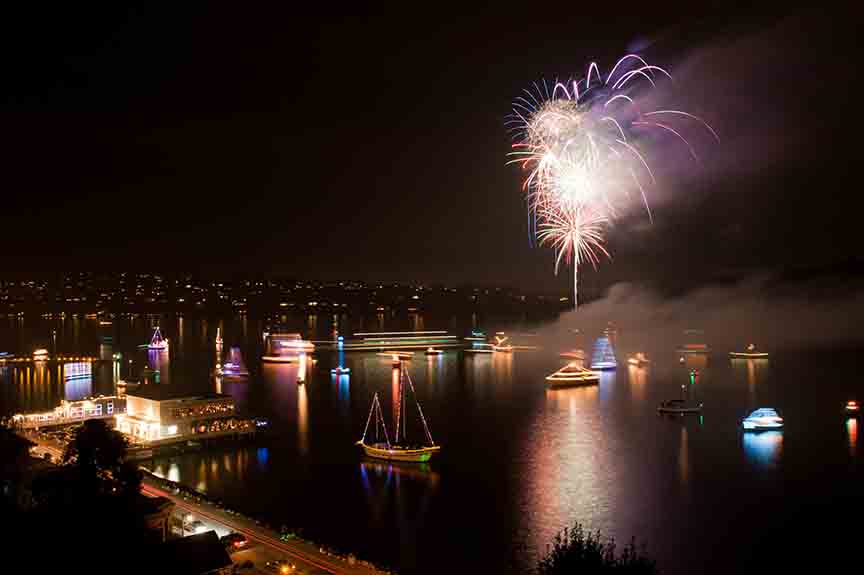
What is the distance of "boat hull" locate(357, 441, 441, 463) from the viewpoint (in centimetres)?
1269

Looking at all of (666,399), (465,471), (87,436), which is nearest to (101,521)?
(87,436)

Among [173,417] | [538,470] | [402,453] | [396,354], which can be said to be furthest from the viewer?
[396,354]

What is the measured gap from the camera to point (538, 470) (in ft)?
40.4

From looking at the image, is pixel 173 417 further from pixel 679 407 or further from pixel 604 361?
pixel 604 361

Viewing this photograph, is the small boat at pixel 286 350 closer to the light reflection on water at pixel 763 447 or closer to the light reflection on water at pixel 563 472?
the light reflection on water at pixel 563 472

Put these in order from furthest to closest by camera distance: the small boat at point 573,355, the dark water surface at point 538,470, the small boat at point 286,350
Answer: the small boat at point 573,355, the small boat at point 286,350, the dark water surface at point 538,470

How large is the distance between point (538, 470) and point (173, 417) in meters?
6.68

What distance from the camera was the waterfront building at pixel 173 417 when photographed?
13125 mm

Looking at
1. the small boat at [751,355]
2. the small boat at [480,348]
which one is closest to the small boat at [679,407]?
the small boat at [751,355]

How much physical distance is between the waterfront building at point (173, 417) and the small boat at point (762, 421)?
1070 centimetres

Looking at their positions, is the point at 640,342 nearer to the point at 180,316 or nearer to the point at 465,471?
the point at 465,471

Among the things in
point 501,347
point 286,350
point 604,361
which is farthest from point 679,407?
point 286,350

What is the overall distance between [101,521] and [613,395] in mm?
18486

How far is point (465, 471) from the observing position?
485 inches
